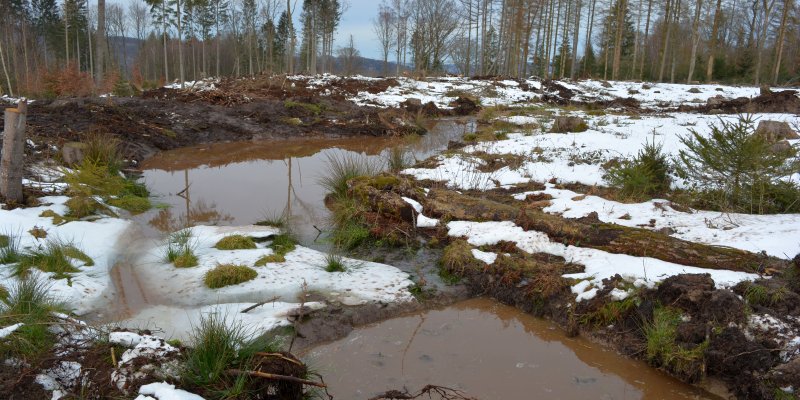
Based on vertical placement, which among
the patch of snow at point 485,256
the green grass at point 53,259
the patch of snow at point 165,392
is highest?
the patch of snow at point 165,392

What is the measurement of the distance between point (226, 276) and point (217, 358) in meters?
2.32

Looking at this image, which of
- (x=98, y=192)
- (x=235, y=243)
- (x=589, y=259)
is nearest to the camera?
(x=589, y=259)

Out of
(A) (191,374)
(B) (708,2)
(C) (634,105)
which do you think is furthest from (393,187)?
(B) (708,2)

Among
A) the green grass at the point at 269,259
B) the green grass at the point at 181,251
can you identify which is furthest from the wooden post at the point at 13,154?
the green grass at the point at 269,259

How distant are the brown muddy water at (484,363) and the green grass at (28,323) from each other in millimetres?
1800

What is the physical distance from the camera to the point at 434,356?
4.07 meters

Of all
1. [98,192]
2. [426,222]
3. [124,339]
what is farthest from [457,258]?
[98,192]

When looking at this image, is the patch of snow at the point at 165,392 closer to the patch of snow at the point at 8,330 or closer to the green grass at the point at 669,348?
the patch of snow at the point at 8,330

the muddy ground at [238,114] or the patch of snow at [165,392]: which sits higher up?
the muddy ground at [238,114]

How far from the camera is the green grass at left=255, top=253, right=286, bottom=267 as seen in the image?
224 inches

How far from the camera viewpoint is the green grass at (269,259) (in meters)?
5.68

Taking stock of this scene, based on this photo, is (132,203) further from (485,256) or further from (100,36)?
(100,36)

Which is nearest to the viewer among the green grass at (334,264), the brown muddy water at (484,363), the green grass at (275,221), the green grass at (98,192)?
the brown muddy water at (484,363)

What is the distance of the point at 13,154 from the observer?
6.46m
